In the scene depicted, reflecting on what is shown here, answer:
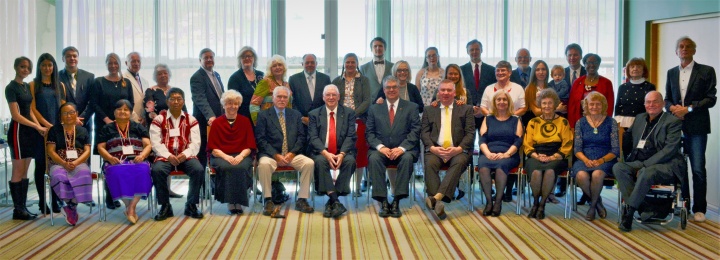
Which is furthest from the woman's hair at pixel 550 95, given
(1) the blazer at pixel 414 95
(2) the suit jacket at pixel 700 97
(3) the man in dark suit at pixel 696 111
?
(1) the blazer at pixel 414 95

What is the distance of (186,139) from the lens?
5914 mm

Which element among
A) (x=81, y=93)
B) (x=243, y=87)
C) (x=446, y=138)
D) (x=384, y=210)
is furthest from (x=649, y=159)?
(x=81, y=93)

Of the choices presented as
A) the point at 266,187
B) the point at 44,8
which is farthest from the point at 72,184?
the point at 44,8

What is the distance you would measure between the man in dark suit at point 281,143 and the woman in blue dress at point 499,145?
4.78 ft

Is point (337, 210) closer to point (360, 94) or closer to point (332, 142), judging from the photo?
point (332, 142)

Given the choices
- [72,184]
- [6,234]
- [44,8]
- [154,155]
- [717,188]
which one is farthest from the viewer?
[44,8]

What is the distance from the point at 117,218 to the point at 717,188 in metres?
5.20

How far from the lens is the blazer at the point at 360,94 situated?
21.1 feet

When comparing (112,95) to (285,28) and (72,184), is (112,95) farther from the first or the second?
(285,28)

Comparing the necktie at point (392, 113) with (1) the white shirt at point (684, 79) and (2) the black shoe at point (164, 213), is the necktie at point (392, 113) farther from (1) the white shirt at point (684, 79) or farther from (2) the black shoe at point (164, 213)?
(1) the white shirt at point (684, 79)

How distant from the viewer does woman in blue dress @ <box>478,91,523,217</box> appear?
231 inches

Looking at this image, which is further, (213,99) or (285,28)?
(285,28)

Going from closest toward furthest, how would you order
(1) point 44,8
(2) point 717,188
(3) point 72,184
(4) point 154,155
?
1. (3) point 72,184
2. (4) point 154,155
3. (2) point 717,188
4. (1) point 44,8

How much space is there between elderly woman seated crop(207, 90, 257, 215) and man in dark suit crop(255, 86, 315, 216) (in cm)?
11
